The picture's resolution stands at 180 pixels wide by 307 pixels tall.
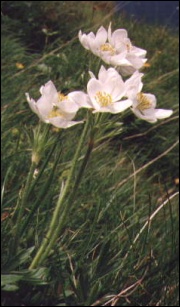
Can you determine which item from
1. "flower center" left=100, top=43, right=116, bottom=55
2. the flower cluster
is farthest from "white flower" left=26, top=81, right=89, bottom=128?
"flower center" left=100, top=43, right=116, bottom=55

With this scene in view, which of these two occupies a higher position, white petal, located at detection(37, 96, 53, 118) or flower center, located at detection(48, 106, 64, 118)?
white petal, located at detection(37, 96, 53, 118)

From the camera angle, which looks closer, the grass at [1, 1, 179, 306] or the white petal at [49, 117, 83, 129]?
the white petal at [49, 117, 83, 129]

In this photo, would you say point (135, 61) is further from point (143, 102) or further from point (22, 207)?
point (22, 207)

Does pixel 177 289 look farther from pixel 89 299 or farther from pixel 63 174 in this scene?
pixel 63 174

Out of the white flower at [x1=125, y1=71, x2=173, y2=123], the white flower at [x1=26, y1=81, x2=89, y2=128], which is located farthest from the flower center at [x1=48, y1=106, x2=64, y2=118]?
the white flower at [x1=125, y1=71, x2=173, y2=123]

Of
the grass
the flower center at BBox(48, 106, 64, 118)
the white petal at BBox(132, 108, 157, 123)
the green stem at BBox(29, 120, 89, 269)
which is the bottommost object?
the grass

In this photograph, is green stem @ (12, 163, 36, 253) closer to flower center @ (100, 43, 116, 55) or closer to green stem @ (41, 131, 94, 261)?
green stem @ (41, 131, 94, 261)
